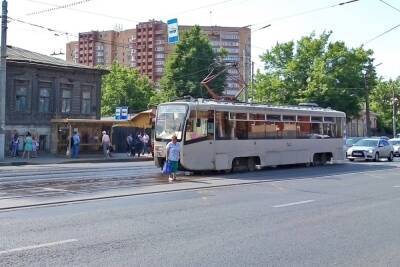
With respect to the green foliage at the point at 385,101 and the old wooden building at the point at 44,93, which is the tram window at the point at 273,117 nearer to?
the old wooden building at the point at 44,93

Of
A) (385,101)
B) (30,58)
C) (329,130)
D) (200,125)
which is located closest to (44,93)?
(30,58)

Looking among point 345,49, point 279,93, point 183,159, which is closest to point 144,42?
point 279,93

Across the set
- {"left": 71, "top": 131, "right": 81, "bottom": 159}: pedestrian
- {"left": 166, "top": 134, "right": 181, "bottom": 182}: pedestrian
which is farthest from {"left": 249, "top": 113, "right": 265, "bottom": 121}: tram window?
{"left": 71, "top": 131, "right": 81, "bottom": 159}: pedestrian

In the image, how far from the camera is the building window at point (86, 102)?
42631 mm

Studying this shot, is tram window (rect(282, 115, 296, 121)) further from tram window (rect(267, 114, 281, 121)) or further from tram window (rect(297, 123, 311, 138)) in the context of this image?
tram window (rect(297, 123, 311, 138))

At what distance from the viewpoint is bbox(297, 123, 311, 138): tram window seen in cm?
2553

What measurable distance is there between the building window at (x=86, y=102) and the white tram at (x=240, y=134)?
21.1 m

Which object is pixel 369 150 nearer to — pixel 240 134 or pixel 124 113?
pixel 240 134

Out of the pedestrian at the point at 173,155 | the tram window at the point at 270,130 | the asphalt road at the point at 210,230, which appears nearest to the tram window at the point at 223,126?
the tram window at the point at 270,130

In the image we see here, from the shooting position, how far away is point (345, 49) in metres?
62.0

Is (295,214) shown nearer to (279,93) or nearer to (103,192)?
(103,192)

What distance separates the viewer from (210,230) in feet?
29.7

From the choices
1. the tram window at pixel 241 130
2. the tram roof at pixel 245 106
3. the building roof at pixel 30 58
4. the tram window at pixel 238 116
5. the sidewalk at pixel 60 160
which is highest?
the building roof at pixel 30 58

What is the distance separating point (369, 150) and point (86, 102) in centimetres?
2168
